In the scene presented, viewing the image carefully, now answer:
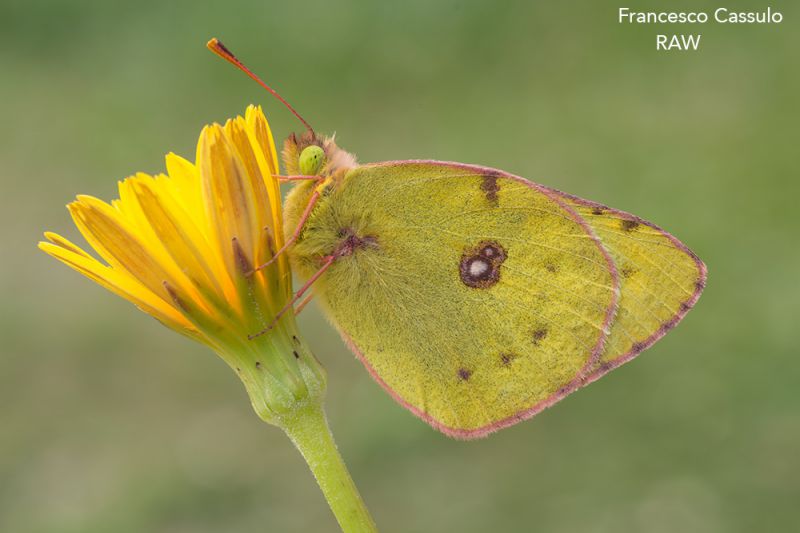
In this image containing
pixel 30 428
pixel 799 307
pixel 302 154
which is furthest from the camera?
pixel 30 428

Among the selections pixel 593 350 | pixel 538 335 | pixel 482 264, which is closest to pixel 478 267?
pixel 482 264

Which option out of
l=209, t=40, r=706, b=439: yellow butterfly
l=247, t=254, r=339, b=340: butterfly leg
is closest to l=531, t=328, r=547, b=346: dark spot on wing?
l=209, t=40, r=706, b=439: yellow butterfly

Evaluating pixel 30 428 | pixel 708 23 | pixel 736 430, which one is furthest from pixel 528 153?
pixel 30 428

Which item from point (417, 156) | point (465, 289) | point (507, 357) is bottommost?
point (417, 156)

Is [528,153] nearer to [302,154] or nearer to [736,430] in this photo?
[736,430]

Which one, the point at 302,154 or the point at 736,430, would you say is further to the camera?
the point at 736,430

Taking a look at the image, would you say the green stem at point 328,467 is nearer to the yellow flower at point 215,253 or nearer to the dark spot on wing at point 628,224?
the yellow flower at point 215,253

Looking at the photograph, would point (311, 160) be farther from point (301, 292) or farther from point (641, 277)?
point (641, 277)
